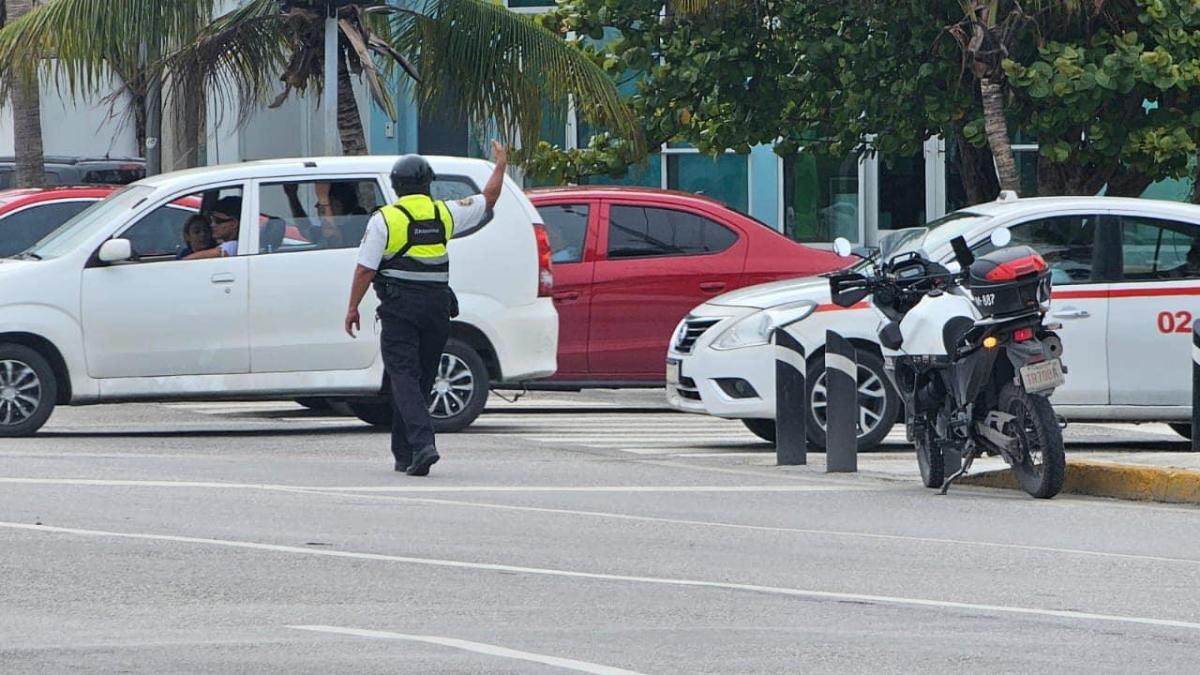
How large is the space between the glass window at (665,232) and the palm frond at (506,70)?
5.67 m

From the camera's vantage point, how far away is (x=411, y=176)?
495 inches

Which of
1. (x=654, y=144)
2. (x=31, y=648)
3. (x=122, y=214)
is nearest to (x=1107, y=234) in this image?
(x=122, y=214)

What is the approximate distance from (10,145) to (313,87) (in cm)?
1992

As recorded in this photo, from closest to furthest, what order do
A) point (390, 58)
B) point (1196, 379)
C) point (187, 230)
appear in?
1. point (1196, 379)
2. point (187, 230)
3. point (390, 58)

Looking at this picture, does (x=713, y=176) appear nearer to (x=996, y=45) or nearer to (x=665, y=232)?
(x=996, y=45)

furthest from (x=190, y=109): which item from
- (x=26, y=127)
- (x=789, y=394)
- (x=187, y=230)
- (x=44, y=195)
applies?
(x=789, y=394)

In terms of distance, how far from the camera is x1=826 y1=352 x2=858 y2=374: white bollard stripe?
43.2 feet

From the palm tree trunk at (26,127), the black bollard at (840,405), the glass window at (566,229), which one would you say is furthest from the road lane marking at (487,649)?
the palm tree trunk at (26,127)

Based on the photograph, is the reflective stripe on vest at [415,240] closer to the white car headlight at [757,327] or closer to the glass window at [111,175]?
the white car headlight at [757,327]

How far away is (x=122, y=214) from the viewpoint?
48.9 feet

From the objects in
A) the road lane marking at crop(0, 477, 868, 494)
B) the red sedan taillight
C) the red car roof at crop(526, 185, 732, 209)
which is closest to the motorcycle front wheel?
the road lane marking at crop(0, 477, 868, 494)

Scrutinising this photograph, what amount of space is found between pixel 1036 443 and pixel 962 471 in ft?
1.89

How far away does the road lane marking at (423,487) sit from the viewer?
11727 millimetres

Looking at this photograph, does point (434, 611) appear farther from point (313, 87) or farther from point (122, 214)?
point (313, 87)
